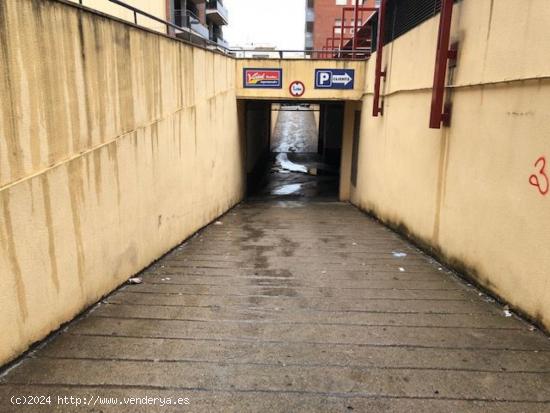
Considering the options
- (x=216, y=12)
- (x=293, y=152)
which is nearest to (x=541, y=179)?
(x=293, y=152)

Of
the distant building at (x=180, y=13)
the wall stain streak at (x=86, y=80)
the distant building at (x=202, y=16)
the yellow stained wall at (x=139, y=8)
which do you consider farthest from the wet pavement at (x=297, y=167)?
the wall stain streak at (x=86, y=80)

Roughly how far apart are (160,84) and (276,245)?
306cm

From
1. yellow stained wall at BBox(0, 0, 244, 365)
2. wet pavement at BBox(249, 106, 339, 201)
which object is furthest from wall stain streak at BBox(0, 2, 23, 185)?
wet pavement at BBox(249, 106, 339, 201)

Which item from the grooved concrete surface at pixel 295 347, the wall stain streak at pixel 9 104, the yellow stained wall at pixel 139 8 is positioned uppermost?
the yellow stained wall at pixel 139 8

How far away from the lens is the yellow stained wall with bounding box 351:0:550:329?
3.81 m

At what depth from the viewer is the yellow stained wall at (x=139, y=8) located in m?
14.0

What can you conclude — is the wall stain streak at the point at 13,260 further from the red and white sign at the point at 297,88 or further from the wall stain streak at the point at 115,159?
the red and white sign at the point at 297,88

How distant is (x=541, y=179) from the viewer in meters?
3.75

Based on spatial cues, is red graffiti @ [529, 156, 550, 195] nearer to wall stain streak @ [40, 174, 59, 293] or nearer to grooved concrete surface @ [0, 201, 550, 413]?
grooved concrete surface @ [0, 201, 550, 413]

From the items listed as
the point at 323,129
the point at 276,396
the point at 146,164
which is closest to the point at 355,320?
the point at 276,396

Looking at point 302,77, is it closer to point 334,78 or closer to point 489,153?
point 334,78

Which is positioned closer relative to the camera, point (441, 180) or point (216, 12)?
point (441, 180)

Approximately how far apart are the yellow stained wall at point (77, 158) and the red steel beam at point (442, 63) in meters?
3.66

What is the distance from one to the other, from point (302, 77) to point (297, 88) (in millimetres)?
334
